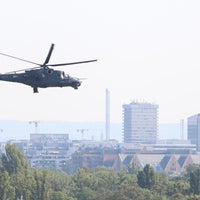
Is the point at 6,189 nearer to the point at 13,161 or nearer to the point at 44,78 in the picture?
the point at 13,161

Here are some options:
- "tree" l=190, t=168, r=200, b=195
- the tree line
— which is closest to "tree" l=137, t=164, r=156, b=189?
the tree line

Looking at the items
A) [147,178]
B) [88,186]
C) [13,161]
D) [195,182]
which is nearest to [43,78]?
[195,182]

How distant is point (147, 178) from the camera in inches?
6083

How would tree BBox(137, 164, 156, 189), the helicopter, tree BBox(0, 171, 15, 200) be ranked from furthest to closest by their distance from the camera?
tree BBox(137, 164, 156, 189) < tree BBox(0, 171, 15, 200) < the helicopter

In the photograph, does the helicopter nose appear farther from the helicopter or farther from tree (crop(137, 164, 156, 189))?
tree (crop(137, 164, 156, 189))

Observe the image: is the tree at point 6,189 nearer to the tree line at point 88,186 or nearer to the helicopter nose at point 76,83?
the tree line at point 88,186

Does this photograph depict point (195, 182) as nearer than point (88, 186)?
Yes

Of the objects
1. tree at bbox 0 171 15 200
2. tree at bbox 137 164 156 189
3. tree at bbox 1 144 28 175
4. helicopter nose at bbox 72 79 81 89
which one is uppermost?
tree at bbox 1 144 28 175

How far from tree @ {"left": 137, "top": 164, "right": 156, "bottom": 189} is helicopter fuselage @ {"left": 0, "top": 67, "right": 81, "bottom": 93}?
277ft

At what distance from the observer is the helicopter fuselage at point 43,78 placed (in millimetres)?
67438

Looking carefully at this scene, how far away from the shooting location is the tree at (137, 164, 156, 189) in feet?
503

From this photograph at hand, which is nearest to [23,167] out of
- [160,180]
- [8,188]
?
[160,180]

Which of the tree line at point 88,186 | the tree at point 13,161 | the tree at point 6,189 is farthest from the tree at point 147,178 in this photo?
the tree at point 13,161

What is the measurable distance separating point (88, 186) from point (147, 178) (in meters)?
12.5
